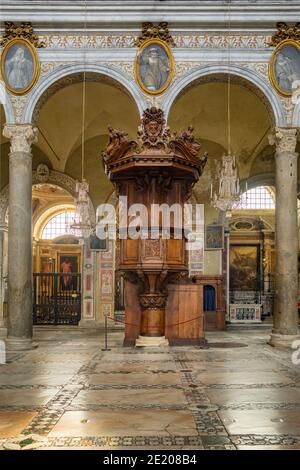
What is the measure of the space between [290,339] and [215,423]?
7.12 metres

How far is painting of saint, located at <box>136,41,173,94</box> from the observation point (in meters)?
12.3

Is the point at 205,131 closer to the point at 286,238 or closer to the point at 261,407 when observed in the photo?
the point at 286,238

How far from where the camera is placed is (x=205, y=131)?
1736 cm

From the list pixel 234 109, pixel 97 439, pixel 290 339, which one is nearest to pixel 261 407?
pixel 97 439

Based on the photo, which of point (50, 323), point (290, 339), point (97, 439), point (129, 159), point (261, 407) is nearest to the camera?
point (97, 439)

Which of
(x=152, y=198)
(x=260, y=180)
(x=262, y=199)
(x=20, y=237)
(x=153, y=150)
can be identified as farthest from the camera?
(x=262, y=199)

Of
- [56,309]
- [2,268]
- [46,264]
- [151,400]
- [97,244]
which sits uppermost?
Answer: [97,244]

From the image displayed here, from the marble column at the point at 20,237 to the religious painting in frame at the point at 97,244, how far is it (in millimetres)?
5447

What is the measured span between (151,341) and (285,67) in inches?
253

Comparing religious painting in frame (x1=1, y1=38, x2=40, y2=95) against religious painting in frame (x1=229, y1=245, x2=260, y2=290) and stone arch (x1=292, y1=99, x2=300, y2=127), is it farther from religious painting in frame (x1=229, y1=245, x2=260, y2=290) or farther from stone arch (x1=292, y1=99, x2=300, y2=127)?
religious painting in frame (x1=229, y1=245, x2=260, y2=290)

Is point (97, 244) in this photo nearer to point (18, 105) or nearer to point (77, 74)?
point (18, 105)

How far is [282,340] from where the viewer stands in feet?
38.9

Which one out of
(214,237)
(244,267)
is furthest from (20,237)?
(244,267)

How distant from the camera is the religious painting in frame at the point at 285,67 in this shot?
12227 mm
